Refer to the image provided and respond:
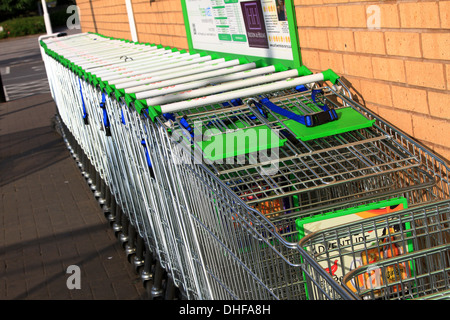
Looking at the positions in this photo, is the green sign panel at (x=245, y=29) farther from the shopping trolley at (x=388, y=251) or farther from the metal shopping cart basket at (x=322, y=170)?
the shopping trolley at (x=388, y=251)

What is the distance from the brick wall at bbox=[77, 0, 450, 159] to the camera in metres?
2.93

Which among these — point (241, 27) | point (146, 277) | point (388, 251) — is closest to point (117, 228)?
point (146, 277)

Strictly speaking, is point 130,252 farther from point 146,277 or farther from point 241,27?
point 241,27

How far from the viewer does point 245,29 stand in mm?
5141

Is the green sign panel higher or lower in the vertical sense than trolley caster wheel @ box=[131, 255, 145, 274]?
higher

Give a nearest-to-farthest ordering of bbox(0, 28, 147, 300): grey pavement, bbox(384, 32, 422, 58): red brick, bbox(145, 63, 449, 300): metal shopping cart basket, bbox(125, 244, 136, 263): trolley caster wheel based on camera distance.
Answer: bbox(145, 63, 449, 300): metal shopping cart basket, bbox(384, 32, 422, 58): red brick, bbox(0, 28, 147, 300): grey pavement, bbox(125, 244, 136, 263): trolley caster wheel

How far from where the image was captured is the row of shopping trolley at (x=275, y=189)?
245cm

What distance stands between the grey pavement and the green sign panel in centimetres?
200

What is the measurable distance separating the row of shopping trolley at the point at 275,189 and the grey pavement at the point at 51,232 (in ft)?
1.82

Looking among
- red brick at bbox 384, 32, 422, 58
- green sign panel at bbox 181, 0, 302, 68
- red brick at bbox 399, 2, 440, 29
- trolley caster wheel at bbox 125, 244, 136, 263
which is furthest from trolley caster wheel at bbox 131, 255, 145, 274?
red brick at bbox 399, 2, 440, 29

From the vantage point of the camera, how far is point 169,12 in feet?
25.0

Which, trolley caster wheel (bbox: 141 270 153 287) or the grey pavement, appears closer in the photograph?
trolley caster wheel (bbox: 141 270 153 287)

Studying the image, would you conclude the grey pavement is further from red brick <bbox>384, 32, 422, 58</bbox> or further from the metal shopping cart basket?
red brick <bbox>384, 32, 422, 58</bbox>

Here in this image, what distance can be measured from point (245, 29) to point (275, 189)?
8.71 ft
